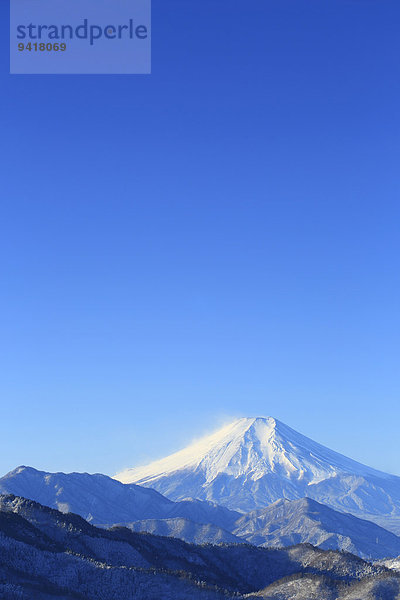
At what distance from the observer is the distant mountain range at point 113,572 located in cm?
13176

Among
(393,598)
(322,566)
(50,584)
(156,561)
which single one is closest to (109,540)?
(156,561)

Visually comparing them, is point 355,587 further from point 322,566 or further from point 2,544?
point 2,544

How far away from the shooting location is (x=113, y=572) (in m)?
138

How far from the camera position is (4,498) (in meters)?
190

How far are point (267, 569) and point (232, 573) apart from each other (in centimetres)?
1138

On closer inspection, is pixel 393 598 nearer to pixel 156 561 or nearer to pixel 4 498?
pixel 156 561

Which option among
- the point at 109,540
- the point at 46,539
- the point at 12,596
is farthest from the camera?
the point at 109,540

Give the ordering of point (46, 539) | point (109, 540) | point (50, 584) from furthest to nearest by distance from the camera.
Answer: point (109, 540)
point (46, 539)
point (50, 584)

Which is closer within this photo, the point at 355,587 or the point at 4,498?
the point at 355,587

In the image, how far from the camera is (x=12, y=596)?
114812 millimetres

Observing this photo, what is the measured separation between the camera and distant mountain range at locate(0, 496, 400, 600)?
432ft

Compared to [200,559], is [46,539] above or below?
above

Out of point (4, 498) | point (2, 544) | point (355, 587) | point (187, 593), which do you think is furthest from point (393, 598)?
point (4, 498)

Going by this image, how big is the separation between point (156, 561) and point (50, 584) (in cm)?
5097
